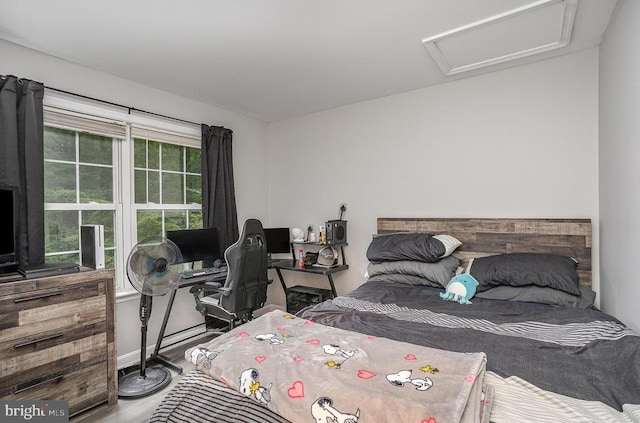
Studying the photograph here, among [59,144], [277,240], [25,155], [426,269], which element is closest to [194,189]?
[277,240]

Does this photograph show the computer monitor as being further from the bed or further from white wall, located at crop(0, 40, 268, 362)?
the bed

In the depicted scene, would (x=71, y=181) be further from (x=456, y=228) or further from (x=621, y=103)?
(x=621, y=103)

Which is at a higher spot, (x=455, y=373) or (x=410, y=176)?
(x=410, y=176)

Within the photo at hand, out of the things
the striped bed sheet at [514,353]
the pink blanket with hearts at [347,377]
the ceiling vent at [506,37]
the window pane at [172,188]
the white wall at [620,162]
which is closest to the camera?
the pink blanket with hearts at [347,377]

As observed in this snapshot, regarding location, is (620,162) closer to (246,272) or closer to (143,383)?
(246,272)

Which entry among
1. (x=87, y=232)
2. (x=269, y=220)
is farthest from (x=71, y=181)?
(x=269, y=220)

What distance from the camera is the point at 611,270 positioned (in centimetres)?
215

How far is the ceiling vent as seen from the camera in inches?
79.8

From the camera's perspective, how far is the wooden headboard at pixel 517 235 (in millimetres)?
2521

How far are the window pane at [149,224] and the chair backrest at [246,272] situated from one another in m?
0.96

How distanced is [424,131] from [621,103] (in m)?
1.53

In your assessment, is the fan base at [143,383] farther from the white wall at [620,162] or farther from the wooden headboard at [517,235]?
the white wall at [620,162]

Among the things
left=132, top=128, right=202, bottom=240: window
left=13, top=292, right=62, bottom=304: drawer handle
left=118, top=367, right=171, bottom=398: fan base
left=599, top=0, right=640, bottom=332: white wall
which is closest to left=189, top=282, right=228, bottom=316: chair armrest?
left=118, top=367, right=171, bottom=398: fan base

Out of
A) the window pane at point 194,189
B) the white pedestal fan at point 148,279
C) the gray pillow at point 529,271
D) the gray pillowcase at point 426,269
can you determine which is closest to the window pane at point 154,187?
the window pane at point 194,189
